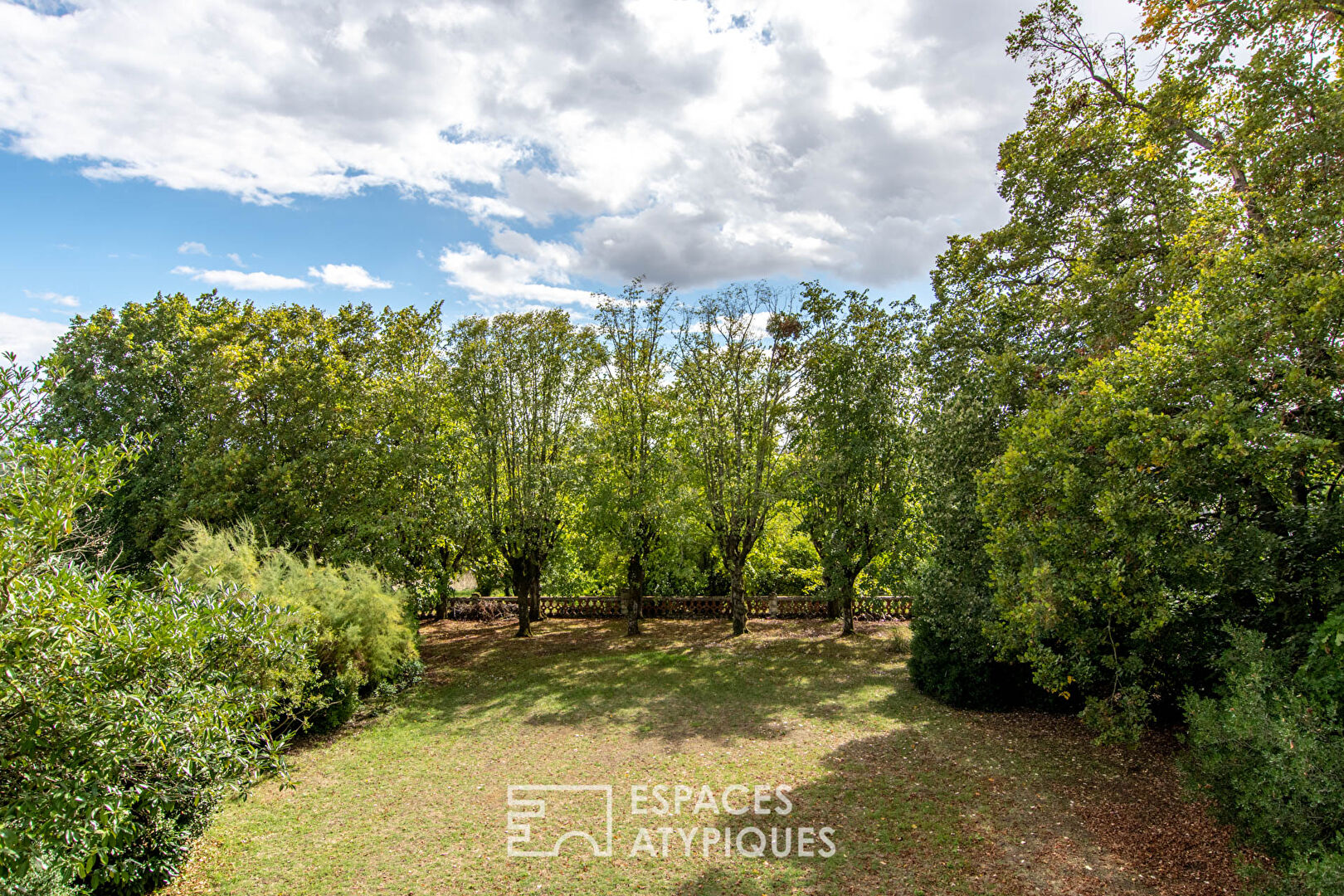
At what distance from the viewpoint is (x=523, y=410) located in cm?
1836

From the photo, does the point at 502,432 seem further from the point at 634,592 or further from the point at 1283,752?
the point at 1283,752

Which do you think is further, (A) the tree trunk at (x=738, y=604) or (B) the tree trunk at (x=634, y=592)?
(B) the tree trunk at (x=634, y=592)

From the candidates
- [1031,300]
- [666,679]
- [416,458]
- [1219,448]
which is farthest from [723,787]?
[416,458]

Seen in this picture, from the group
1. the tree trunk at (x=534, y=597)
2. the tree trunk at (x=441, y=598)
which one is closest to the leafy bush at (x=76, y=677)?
the tree trunk at (x=441, y=598)

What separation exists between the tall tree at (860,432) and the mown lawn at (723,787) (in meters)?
3.57

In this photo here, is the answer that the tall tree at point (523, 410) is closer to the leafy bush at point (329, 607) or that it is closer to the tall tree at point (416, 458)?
the tall tree at point (416, 458)

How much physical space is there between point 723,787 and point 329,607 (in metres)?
7.62

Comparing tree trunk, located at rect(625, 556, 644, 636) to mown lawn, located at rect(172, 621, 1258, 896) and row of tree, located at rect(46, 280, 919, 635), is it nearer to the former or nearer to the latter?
row of tree, located at rect(46, 280, 919, 635)

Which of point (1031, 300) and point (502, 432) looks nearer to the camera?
point (1031, 300)

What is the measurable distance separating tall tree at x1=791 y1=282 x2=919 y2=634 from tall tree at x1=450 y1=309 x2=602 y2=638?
687 cm

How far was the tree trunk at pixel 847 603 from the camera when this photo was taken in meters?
17.2

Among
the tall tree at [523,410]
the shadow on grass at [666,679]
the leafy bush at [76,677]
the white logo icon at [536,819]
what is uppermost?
the tall tree at [523,410]

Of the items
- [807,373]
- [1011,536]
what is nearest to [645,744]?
[1011,536]

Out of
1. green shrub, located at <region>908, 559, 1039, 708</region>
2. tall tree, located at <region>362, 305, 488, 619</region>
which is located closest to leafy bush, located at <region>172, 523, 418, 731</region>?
tall tree, located at <region>362, 305, 488, 619</region>
